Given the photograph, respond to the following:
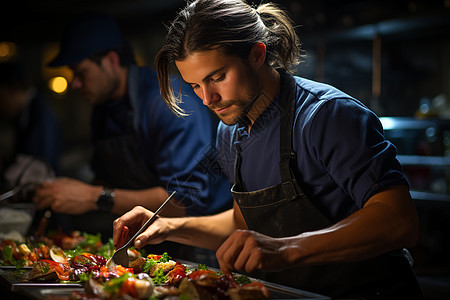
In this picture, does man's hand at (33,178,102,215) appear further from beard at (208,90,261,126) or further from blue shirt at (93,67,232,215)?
beard at (208,90,261,126)

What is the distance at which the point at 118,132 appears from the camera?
2748mm

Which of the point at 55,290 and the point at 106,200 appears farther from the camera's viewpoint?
the point at 106,200

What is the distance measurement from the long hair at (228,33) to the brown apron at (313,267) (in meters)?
0.16

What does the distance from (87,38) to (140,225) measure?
132 centimetres

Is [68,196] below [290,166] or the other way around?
below

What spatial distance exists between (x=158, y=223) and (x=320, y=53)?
322 centimetres

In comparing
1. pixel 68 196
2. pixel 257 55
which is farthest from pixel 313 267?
pixel 68 196

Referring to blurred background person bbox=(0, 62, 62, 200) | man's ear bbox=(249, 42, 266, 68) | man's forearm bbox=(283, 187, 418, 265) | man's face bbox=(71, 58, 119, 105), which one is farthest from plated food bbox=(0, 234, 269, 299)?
blurred background person bbox=(0, 62, 62, 200)

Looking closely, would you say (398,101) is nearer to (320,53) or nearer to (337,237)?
(320,53)

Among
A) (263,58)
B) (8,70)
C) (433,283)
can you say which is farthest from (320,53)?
(263,58)

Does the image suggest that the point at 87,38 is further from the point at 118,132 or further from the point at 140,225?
the point at 140,225

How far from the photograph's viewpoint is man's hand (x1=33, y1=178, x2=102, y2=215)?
2564mm

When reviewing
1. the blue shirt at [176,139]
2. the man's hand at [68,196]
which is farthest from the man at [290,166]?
the man's hand at [68,196]

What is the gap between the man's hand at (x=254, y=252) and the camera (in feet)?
4.02
